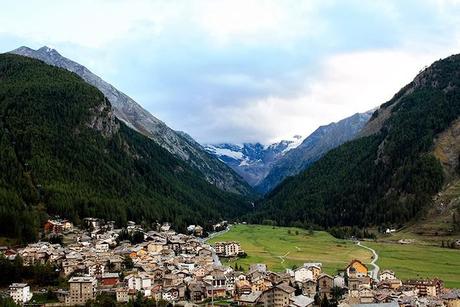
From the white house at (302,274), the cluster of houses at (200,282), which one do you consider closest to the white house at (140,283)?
the cluster of houses at (200,282)

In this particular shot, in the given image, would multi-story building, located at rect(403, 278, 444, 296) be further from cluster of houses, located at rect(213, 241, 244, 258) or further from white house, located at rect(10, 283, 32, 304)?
white house, located at rect(10, 283, 32, 304)

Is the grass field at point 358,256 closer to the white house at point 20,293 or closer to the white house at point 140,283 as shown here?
the white house at point 140,283

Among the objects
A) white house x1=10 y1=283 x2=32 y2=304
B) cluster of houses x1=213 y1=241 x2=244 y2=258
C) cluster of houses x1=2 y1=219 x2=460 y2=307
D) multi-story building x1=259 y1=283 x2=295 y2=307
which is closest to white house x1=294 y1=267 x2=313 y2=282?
Answer: cluster of houses x1=2 y1=219 x2=460 y2=307

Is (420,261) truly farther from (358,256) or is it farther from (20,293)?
(20,293)

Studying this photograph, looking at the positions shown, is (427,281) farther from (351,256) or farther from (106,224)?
(106,224)

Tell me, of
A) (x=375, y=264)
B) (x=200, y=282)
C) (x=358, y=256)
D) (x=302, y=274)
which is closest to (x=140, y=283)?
(x=200, y=282)

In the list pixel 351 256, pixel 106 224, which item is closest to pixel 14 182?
pixel 106 224

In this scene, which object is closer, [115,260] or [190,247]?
[115,260]
